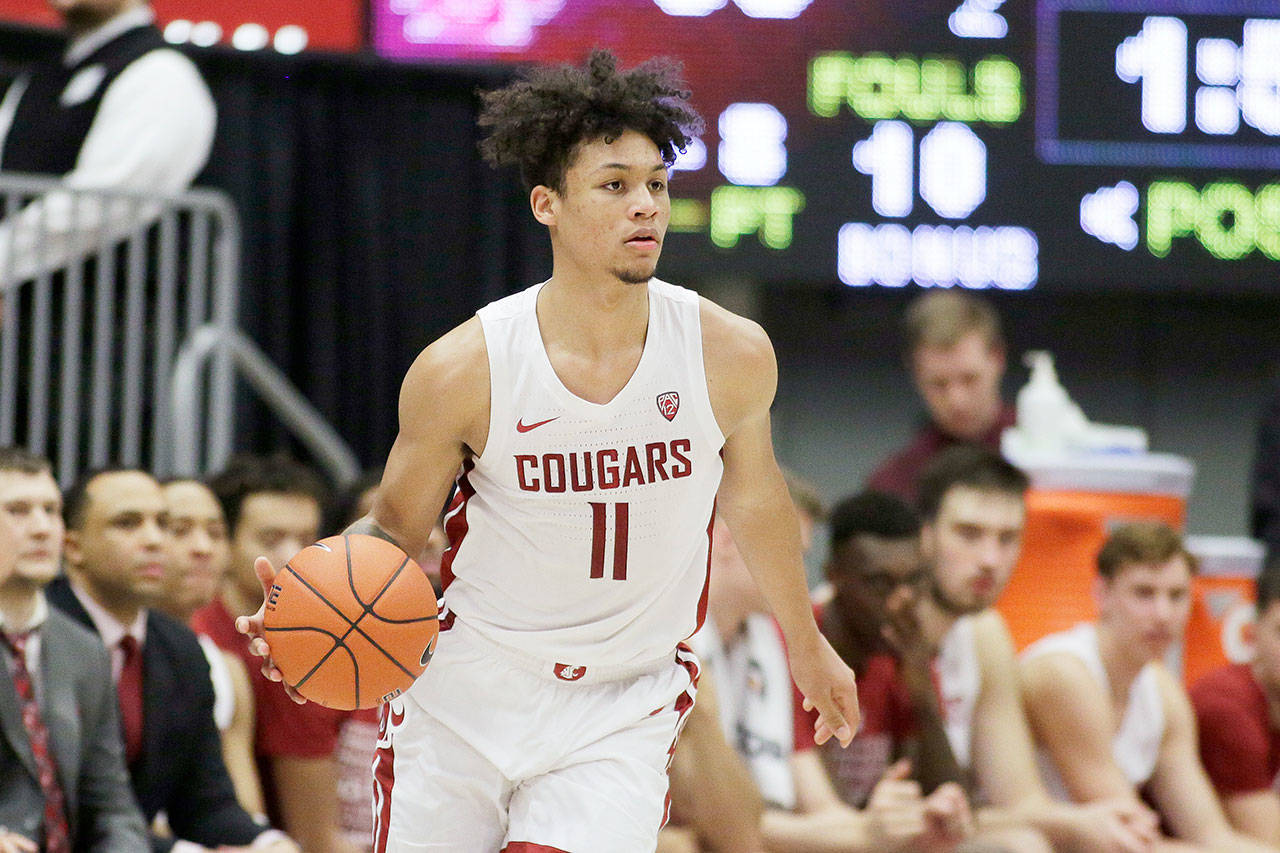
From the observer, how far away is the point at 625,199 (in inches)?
133

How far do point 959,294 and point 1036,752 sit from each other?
2053 millimetres

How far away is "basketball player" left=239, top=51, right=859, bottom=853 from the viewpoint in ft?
11.2

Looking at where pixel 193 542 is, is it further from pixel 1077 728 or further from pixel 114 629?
pixel 1077 728

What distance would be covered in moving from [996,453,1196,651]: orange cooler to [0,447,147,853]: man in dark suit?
377cm

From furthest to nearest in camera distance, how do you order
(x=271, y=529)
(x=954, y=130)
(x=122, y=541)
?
(x=954, y=130) → (x=271, y=529) → (x=122, y=541)

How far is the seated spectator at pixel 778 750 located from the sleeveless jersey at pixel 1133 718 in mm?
957

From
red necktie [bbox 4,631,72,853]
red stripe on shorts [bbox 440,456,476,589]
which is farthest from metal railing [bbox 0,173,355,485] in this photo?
red stripe on shorts [bbox 440,456,476,589]

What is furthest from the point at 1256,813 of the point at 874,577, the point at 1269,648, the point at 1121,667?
the point at 874,577

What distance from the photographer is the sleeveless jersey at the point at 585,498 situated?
135 inches

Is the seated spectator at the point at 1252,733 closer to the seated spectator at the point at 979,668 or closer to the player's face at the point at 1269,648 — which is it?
the player's face at the point at 1269,648

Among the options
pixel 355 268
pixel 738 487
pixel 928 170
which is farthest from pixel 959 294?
pixel 738 487

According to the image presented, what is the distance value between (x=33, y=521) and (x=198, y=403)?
1.88m

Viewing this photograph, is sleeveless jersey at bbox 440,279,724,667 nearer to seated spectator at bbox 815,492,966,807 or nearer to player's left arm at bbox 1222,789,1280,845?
seated spectator at bbox 815,492,966,807

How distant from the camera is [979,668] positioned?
5.99m
